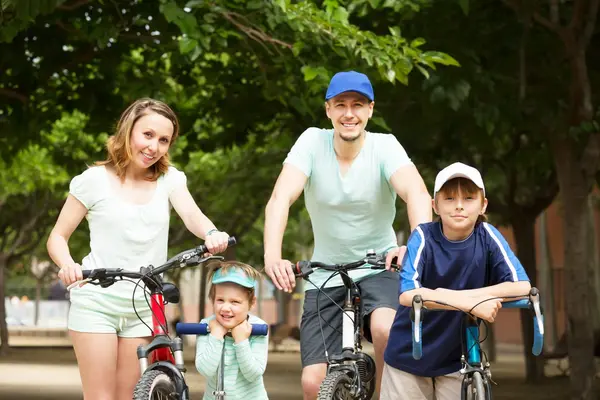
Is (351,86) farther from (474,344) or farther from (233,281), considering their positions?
(474,344)

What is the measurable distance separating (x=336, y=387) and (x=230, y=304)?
0.63m

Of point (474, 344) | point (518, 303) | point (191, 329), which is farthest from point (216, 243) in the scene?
point (518, 303)

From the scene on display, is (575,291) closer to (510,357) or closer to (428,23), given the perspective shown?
(428,23)

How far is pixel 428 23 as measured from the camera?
45.2 feet

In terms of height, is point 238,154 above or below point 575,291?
above

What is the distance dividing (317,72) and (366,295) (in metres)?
5.82

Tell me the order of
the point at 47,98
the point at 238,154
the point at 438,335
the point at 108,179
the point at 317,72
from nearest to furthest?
the point at 438,335
the point at 108,179
the point at 317,72
the point at 47,98
the point at 238,154

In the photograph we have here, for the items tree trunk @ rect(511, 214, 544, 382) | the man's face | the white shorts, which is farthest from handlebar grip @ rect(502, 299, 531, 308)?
tree trunk @ rect(511, 214, 544, 382)

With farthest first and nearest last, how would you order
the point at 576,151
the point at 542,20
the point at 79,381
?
the point at 79,381 → the point at 576,151 → the point at 542,20

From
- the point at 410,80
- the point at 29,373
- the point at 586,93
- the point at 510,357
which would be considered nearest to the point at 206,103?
the point at 410,80

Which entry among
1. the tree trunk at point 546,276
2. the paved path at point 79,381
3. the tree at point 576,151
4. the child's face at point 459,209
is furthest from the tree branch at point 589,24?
the tree trunk at point 546,276

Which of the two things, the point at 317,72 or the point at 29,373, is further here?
the point at 29,373

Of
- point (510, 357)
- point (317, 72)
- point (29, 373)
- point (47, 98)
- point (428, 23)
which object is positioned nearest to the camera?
point (317, 72)

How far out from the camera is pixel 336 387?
5695mm
